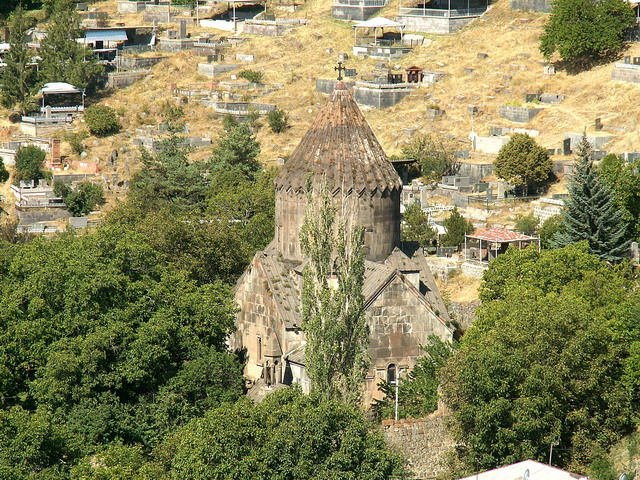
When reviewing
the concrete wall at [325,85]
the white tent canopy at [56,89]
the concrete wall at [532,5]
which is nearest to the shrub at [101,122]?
the white tent canopy at [56,89]

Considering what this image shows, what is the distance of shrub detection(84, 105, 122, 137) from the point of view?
9881cm

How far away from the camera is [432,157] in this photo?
81875mm

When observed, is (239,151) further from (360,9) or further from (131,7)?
(131,7)

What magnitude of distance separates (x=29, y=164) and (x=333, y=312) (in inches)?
2252

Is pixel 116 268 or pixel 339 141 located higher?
pixel 339 141

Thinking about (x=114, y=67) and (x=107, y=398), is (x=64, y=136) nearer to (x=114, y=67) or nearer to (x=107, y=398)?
(x=114, y=67)

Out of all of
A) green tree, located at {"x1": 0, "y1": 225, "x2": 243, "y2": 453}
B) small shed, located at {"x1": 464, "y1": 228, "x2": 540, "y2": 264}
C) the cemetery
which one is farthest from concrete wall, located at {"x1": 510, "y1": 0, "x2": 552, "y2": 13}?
green tree, located at {"x1": 0, "y1": 225, "x2": 243, "y2": 453}

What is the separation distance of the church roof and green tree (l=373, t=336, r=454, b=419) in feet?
18.3

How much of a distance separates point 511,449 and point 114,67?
80839 mm

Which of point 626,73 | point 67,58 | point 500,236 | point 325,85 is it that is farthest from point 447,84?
point 500,236

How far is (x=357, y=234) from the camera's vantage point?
38.3 m

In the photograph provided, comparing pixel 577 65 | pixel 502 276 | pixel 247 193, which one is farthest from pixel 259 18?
pixel 502 276

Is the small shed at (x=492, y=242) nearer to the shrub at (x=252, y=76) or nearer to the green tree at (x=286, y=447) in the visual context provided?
the green tree at (x=286, y=447)

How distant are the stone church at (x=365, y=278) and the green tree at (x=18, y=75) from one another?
60111 mm
